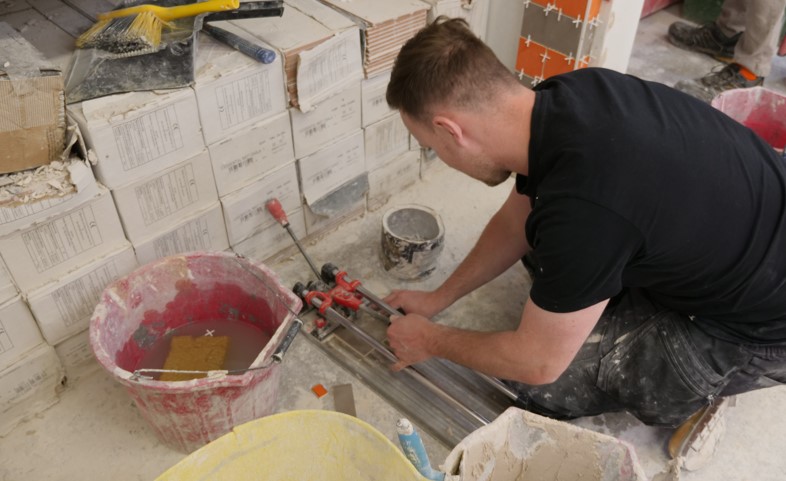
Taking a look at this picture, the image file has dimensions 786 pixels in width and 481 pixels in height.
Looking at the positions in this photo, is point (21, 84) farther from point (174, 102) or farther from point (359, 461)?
point (359, 461)

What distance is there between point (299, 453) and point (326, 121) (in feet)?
3.65

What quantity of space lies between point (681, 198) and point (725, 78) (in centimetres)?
221

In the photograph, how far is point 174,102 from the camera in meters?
1.57

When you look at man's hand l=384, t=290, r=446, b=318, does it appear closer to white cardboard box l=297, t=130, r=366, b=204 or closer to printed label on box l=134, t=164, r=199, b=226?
white cardboard box l=297, t=130, r=366, b=204

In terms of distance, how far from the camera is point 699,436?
1.61m

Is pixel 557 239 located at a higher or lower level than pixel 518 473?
higher

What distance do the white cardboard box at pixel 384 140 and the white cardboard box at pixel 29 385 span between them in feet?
3.80

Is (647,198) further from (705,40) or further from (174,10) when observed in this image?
(705,40)

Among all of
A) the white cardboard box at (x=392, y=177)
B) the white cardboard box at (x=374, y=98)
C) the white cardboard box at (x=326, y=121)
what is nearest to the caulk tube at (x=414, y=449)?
the white cardboard box at (x=326, y=121)

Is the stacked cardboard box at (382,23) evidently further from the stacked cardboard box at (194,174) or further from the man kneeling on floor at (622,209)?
the man kneeling on floor at (622,209)

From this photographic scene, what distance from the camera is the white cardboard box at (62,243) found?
1.47 m

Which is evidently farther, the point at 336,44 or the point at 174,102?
the point at 336,44

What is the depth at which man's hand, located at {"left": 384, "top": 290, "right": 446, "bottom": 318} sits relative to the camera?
6.01 ft

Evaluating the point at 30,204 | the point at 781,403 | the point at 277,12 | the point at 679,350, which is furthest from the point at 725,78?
the point at 30,204
